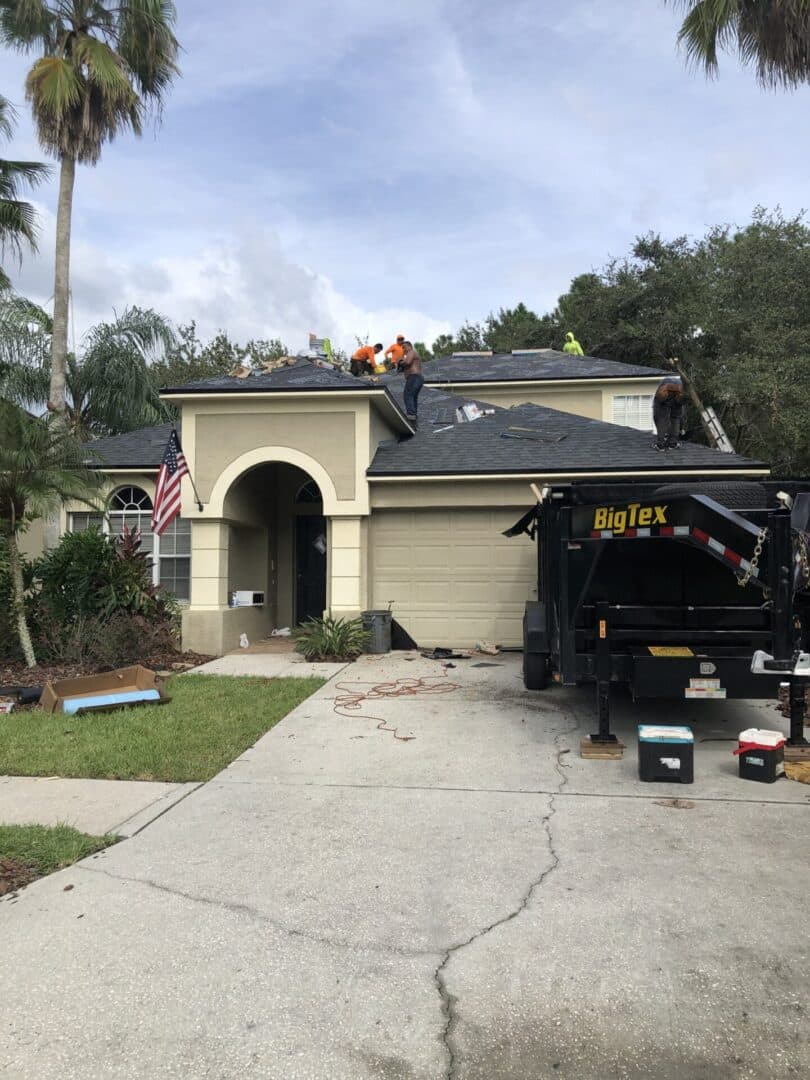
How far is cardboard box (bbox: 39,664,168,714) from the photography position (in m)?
8.36

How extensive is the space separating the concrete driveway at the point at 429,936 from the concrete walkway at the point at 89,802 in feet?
0.74

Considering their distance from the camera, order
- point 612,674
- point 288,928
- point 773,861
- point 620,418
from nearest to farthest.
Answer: point 288,928, point 773,861, point 612,674, point 620,418

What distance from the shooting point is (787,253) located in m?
24.2

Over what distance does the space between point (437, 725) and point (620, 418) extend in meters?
14.6

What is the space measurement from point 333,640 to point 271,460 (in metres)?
3.32

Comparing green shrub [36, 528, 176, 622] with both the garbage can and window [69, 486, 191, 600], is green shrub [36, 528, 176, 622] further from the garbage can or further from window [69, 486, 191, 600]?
the garbage can

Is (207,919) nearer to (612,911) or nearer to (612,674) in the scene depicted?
(612,911)

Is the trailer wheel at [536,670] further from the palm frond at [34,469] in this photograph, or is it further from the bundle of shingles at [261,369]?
the bundle of shingles at [261,369]

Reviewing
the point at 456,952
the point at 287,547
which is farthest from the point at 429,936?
the point at 287,547

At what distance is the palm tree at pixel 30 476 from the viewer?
33.9 ft

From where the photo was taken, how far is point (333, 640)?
39.3 feet

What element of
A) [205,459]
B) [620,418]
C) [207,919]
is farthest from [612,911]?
[620,418]

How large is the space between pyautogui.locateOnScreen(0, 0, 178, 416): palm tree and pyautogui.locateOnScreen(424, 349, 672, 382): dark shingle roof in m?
9.81

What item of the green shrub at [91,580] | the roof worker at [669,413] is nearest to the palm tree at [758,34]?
the roof worker at [669,413]
